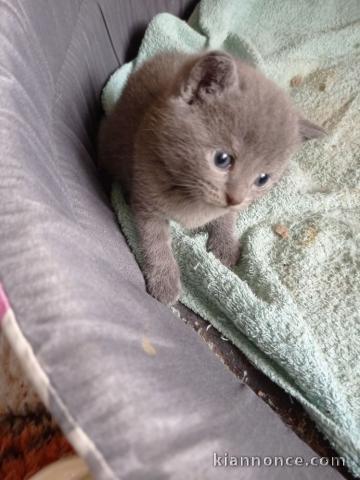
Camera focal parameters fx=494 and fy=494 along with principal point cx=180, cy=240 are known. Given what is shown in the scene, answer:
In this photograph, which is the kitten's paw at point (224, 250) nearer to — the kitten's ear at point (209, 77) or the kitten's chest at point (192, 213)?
the kitten's chest at point (192, 213)

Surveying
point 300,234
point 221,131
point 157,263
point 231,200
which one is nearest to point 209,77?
point 221,131

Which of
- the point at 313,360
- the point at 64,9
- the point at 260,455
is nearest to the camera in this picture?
the point at 260,455

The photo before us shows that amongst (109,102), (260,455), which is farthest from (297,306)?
(109,102)

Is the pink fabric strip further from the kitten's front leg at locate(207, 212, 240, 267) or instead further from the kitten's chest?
the kitten's front leg at locate(207, 212, 240, 267)

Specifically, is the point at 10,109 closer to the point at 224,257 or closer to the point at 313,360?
the point at 224,257

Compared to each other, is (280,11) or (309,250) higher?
(280,11)

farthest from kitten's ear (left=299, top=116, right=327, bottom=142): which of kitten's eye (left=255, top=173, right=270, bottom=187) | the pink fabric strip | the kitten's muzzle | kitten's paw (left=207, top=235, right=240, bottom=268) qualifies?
the pink fabric strip

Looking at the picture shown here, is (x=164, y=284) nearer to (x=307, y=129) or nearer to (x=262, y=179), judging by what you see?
(x=262, y=179)
